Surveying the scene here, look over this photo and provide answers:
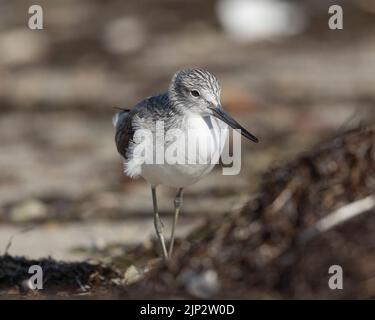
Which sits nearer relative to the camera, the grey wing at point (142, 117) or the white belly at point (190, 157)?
the white belly at point (190, 157)

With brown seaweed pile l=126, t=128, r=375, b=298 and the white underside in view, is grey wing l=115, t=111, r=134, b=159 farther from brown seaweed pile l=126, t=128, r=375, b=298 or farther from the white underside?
brown seaweed pile l=126, t=128, r=375, b=298

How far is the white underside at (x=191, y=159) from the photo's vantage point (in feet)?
18.8

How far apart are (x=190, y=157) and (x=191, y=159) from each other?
14 mm

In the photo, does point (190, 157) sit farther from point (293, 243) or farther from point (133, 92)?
point (133, 92)

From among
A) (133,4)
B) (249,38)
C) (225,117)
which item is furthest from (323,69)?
(225,117)

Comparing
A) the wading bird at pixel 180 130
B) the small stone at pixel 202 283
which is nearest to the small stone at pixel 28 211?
the wading bird at pixel 180 130

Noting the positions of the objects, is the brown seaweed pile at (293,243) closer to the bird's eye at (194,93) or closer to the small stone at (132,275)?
the small stone at (132,275)

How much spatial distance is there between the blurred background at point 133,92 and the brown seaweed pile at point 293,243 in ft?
3.00

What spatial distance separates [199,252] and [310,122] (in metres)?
4.56

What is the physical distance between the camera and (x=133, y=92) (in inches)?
412

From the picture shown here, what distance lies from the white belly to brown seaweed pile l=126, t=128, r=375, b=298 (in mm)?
395

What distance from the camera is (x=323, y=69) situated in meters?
11.0

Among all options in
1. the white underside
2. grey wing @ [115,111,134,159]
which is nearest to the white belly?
the white underside

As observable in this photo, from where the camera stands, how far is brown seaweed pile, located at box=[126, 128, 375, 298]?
485cm
